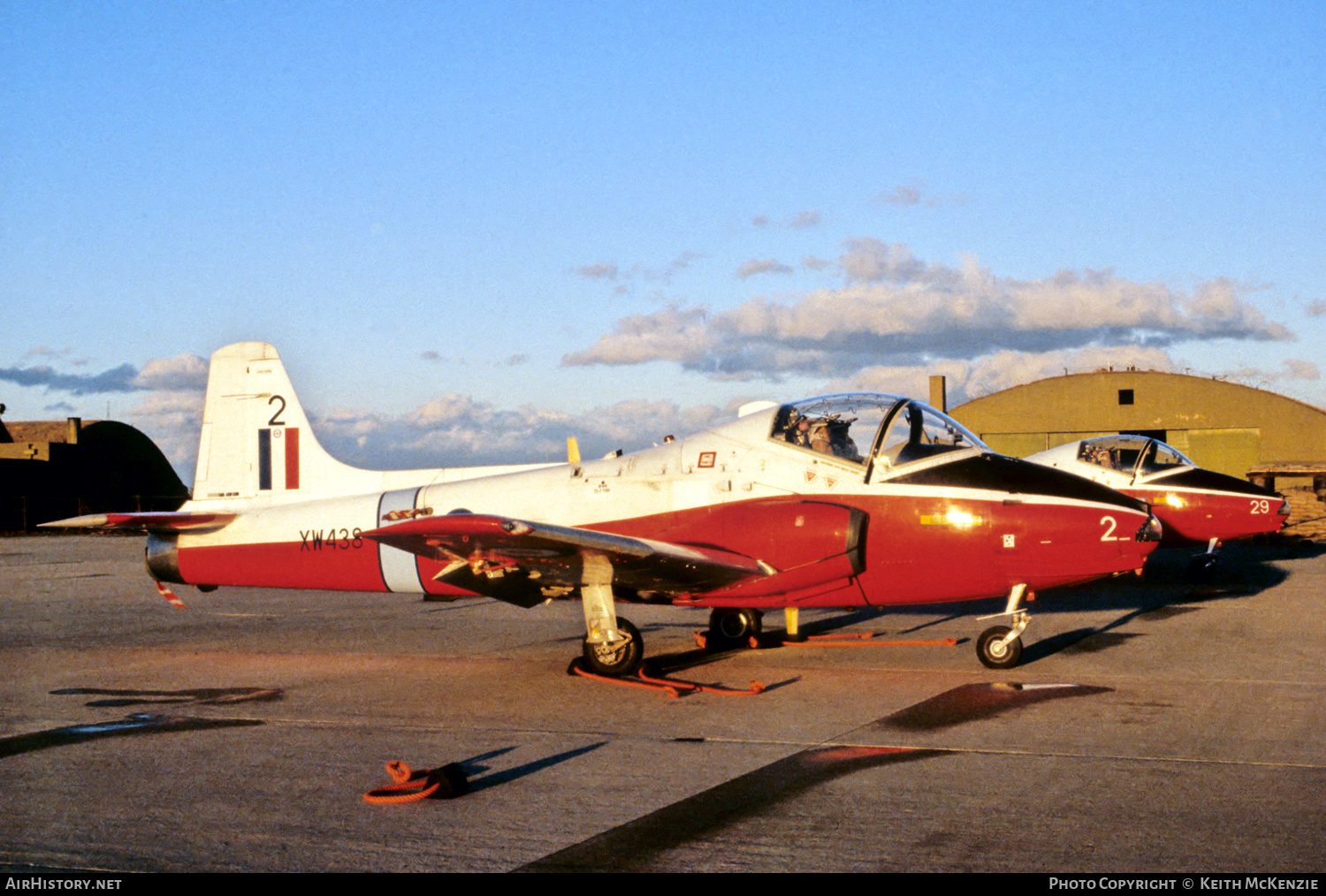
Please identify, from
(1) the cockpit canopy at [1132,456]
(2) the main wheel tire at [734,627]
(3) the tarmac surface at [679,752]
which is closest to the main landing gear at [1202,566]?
(1) the cockpit canopy at [1132,456]

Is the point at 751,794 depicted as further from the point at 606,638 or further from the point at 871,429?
the point at 871,429

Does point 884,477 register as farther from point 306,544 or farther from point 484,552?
point 306,544

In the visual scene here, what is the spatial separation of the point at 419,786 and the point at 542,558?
3533 mm

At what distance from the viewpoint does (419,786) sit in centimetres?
591

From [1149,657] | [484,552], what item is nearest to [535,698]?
[484,552]

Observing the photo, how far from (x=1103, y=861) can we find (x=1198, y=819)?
0.97 meters

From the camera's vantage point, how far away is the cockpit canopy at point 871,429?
10000mm

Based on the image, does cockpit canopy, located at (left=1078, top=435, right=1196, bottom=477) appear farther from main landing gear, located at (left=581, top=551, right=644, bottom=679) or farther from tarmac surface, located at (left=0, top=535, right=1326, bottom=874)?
main landing gear, located at (left=581, top=551, right=644, bottom=679)

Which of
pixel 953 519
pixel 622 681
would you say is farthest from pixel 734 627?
pixel 953 519

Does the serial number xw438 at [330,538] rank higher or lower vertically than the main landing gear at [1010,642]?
higher

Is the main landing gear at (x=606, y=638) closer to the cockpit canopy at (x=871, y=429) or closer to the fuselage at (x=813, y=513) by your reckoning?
the fuselage at (x=813, y=513)

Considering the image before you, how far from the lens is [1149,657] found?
34.7ft

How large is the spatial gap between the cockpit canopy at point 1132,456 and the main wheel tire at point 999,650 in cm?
977

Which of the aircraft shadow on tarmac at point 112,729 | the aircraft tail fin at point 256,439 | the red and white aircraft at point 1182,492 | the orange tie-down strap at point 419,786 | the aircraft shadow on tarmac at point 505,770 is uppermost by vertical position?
the aircraft tail fin at point 256,439
